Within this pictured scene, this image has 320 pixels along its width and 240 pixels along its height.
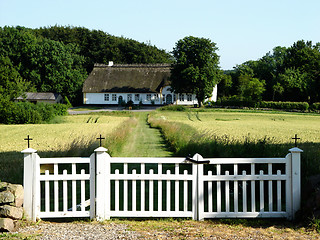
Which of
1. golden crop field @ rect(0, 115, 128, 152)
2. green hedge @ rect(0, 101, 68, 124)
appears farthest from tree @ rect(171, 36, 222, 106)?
green hedge @ rect(0, 101, 68, 124)

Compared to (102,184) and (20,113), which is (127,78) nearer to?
(20,113)

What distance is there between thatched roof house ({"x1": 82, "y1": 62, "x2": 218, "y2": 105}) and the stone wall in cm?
6233

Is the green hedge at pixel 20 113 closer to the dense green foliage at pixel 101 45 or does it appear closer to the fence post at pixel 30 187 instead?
the fence post at pixel 30 187

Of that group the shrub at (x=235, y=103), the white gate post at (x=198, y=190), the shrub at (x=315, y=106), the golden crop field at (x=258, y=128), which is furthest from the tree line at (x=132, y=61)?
the white gate post at (x=198, y=190)

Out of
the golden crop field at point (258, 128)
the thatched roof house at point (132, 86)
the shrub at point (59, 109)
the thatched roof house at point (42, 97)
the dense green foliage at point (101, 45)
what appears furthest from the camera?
the dense green foliage at point (101, 45)

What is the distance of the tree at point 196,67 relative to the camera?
193 ft

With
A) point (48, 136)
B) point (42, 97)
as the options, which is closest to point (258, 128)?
point (48, 136)

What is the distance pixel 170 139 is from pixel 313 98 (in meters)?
54.5

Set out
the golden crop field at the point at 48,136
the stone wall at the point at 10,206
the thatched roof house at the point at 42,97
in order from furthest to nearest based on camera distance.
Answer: the thatched roof house at the point at 42,97, the golden crop field at the point at 48,136, the stone wall at the point at 10,206

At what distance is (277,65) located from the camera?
84.1 metres

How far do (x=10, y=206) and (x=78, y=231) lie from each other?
3.53ft

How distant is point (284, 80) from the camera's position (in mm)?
67625

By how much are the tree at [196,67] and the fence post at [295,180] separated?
52.2 meters

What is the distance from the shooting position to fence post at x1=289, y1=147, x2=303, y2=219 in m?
6.00
